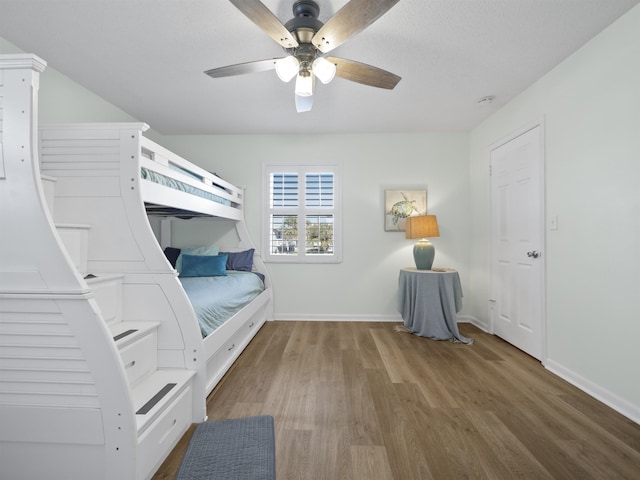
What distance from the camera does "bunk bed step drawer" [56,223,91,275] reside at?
61.6 inches

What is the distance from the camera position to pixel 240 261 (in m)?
3.72

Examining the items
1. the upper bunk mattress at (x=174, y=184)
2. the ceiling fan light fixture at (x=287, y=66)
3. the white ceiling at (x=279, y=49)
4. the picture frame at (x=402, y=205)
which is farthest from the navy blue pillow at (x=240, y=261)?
the ceiling fan light fixture at (x=287, y=66)

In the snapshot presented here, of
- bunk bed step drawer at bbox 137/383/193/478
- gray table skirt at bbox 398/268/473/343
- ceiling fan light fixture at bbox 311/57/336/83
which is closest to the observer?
bunk bed step drawer at bbox 137/383/193/478

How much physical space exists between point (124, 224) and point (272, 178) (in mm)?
2450

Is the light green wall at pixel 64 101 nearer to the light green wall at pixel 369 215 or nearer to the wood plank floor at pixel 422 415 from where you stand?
the light green wall at pixel 369 215

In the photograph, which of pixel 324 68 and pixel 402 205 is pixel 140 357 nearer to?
pixel 324 68

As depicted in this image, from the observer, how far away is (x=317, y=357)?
8.82 feet

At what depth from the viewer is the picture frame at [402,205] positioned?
384cm

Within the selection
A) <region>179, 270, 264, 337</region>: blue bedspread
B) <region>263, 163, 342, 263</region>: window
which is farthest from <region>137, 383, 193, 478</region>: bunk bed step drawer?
<region>263, 163, 342, 263</region>: window

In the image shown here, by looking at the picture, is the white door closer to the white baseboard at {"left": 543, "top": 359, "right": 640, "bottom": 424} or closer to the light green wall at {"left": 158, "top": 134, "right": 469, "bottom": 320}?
the white baseboard at {"left": 543, "top": 359, "right": 640, "bottom": 424}

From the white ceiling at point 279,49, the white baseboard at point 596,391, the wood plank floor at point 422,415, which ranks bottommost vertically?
the wood plank floor at point 422,415

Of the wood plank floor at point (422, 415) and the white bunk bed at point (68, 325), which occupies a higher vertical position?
the white bunk bed at point (68, 325)

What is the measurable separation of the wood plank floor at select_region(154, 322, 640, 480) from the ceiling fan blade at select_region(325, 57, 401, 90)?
80.0 inches

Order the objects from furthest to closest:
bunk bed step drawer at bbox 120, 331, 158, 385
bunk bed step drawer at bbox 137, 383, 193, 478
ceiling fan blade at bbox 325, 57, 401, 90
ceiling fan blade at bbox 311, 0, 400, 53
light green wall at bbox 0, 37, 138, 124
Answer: light green wall at bbox 0, 37, 138, 124, ceiling fan blade at bbox 325, 57, 401, 90, bunk bed step drawer at bbox 120, 331, 158, 385, ceiling fan blade at bbox 311, 0, 400, 53, bunk bed step drawer at bbox 137, 383, 193, 478
